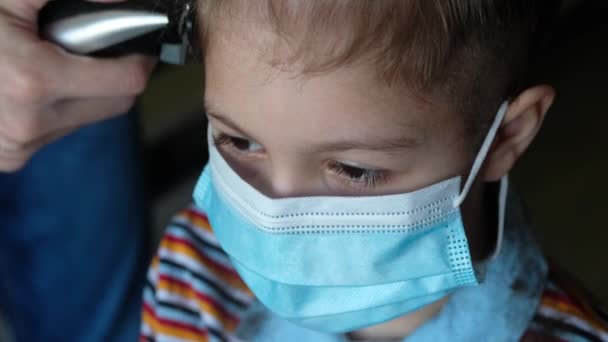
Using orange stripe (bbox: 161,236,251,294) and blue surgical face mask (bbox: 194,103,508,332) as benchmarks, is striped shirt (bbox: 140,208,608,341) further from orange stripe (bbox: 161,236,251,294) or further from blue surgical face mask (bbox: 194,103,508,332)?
blue surgical face mask (bbox: 194,103,508,332)

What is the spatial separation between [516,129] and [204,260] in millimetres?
476

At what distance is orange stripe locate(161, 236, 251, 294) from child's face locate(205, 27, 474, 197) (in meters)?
0.28

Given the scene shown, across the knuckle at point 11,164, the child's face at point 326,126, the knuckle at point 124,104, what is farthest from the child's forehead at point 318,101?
the knuckle at point 11,164

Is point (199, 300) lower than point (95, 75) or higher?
lower

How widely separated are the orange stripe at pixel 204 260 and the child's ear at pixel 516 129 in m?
0.39

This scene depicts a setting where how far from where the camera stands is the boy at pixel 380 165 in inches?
28.7

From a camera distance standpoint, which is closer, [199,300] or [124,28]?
[124,28]

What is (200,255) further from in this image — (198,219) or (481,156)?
(481,156)

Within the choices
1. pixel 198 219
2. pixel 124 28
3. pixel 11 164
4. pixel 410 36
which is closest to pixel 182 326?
pixel 198 219

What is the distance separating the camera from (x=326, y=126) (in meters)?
0.75

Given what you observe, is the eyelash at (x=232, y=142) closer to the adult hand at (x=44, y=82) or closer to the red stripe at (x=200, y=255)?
the adult hand at (x=44, y=82)

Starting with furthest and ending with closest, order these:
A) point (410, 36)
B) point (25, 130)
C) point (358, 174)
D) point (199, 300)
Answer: point (199, 300), point (25, 130), point (358, 174), point (410, 36)

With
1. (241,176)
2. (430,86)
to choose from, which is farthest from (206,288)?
(430,86)

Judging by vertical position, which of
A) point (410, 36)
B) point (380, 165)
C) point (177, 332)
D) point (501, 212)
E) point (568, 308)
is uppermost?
point (410, 36)
